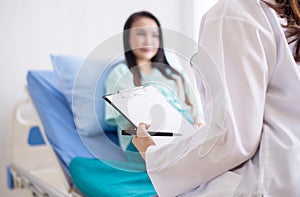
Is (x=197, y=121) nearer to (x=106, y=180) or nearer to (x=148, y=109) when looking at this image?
(x=148, y=109)

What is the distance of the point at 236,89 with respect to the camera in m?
0.67

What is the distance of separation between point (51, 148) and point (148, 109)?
87 cm

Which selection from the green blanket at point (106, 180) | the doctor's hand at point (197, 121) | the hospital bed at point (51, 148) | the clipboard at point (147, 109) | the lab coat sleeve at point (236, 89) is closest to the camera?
the lab coat sleeve at point (236, 89)

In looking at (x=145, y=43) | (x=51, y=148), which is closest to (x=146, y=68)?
(x=145, y=43)

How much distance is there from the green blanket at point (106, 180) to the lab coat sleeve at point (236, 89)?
41 centimetres

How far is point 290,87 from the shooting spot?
0.71 meters

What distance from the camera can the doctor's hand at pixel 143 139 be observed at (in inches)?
31.6

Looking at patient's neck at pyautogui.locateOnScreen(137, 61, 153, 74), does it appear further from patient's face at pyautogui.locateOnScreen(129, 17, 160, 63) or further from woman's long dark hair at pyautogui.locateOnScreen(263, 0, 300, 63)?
woman's long dark hair at pyautogui.locateOnScreen(263, 0, 300, 63)

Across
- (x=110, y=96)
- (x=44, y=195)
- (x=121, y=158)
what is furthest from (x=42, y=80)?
(x=110, y=96)

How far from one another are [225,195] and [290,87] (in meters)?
0.23

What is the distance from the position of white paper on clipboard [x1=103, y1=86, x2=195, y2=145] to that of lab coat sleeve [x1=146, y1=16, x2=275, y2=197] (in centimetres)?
11

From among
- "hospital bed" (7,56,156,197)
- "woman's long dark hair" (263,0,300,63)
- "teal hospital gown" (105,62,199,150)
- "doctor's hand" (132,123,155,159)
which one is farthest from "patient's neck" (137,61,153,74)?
"woman's long dark hair" (263,0,300,63)

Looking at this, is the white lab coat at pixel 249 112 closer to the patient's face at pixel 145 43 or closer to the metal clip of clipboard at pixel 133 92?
the metal clip of clipboard at pixel 133 92

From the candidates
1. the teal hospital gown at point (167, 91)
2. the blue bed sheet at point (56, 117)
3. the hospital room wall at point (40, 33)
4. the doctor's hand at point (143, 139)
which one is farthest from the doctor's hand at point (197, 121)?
the hospital room wall at point (40, 33)
